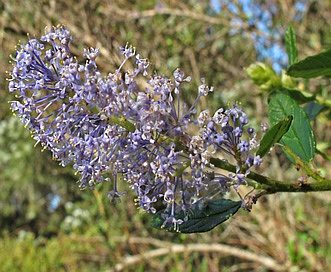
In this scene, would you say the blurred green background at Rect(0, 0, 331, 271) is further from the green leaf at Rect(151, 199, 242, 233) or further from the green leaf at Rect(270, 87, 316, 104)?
the green leaf at Rect(151, 199, 242, 233)

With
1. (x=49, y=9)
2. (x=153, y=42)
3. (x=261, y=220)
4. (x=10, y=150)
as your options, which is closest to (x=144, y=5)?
(x=153, y=42)

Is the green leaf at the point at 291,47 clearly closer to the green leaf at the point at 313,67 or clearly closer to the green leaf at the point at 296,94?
the green leaf at the point at 296,94

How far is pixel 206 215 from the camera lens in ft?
3.53

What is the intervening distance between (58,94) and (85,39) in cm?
207

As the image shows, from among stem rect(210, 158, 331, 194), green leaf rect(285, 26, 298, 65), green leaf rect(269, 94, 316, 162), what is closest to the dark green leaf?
green leaf rect(285, 26, 298, 65)

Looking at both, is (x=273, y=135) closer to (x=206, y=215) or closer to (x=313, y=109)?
(x=206, y=215)

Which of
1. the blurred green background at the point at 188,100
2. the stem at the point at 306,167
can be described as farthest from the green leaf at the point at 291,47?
the blurred green background at the point at 188,100

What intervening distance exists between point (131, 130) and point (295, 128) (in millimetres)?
487

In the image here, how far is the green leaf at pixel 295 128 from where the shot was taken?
117cm

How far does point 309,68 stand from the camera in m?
1.22

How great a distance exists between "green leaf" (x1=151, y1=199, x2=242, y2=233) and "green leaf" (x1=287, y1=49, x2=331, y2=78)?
0.39 metres

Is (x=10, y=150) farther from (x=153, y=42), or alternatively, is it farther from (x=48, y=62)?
(x=48, y=62)

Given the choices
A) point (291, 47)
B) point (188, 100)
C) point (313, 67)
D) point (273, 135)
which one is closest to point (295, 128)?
point (313, 67)

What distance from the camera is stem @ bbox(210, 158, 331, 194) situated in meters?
0.99
